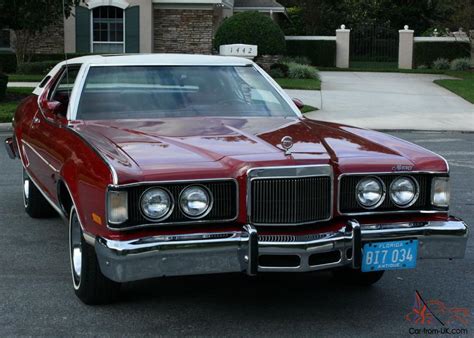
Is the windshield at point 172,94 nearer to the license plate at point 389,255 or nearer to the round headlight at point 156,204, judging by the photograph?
the round headlight at point 156,204

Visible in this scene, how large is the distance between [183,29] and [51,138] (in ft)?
84.0

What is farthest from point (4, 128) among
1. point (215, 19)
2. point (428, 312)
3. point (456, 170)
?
point (215, 19)

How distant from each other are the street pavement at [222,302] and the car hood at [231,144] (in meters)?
0.96

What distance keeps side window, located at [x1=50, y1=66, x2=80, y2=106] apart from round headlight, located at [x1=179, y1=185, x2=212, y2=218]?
2.15 meters

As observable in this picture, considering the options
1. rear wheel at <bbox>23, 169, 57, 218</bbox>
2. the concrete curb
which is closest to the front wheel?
rear wheel at <bbox>23, 169, 57, 218</bbox>

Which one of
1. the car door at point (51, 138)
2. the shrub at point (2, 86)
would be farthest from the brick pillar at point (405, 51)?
the car door at point (51, 138)

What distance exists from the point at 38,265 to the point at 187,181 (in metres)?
2.20

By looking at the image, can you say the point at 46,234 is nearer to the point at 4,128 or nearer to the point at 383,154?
the point at 383,154

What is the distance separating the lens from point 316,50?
125 feet

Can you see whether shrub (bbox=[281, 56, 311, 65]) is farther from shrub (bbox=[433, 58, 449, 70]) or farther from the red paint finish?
the red paint finish

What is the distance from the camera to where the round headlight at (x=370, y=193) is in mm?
4625

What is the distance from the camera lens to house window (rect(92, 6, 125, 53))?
30.4m

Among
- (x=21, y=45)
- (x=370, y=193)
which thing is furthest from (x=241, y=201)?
(x=21, y=45)

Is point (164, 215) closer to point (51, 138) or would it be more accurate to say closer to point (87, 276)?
point (87, 276)
